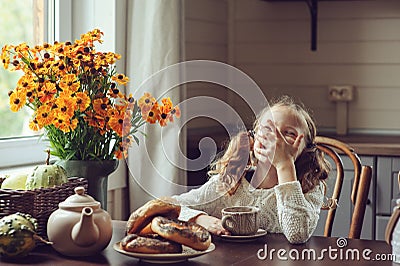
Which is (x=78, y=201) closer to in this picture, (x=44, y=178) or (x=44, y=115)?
(x=44, y=178)

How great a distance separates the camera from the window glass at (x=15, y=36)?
2.44 metres

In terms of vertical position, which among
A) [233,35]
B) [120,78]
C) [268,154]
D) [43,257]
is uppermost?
[233,35]

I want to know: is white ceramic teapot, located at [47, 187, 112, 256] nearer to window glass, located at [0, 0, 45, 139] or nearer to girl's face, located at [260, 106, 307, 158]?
girl's face, located at [260, 106, 307, 158]

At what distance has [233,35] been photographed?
376 cm

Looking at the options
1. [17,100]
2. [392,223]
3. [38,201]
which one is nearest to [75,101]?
[17,100]

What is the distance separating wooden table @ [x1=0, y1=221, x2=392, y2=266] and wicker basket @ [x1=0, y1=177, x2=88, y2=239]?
0.24ft

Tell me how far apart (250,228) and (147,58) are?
116 centimetres

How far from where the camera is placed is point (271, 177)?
2.06 meters

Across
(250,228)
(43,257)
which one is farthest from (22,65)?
(250,228)

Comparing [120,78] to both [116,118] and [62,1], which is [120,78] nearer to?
[116,118]

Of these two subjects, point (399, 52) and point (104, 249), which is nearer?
point (104, 249)

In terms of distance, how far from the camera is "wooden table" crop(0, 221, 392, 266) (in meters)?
1.54

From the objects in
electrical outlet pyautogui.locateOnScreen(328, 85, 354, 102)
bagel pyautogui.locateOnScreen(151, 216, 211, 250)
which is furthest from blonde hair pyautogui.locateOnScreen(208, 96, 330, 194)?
electrical outlet pyautogui.locateOnScreen(328, 85, 354, 102)

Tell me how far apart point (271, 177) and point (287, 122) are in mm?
164
